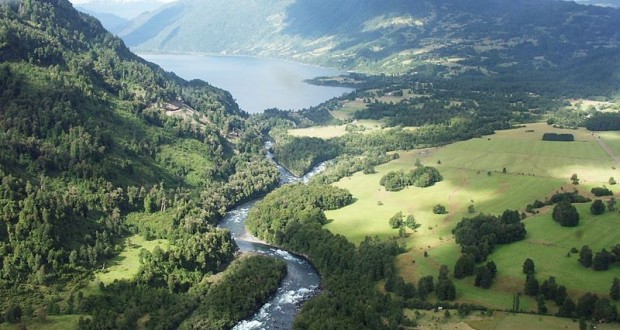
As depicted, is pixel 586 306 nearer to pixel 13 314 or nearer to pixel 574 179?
pixel 574 179

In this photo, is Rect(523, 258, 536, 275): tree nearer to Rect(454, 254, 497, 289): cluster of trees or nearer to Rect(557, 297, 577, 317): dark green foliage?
Rect(454, 254, 497, 289): cluster of trees

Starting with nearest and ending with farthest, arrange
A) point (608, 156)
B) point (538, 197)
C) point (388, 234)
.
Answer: point (388, 234)
point (538, 197)
point (608, 156)

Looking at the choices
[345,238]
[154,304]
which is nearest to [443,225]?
[345,238]

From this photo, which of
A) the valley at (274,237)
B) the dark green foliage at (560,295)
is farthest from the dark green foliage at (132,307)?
the dark green foliage at (560,295)

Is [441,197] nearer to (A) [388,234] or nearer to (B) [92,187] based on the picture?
(A) [388,234]

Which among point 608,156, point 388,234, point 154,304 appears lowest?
point 154,304
